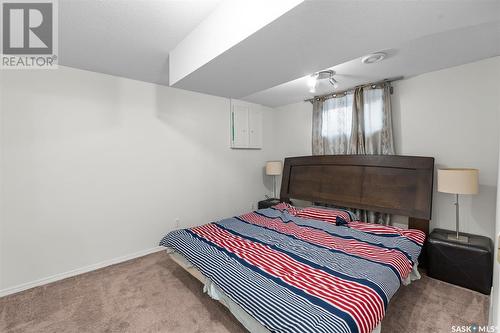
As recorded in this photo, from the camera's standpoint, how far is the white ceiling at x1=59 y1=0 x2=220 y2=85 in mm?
1558

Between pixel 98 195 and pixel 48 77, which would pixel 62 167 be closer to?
pixel 98 195

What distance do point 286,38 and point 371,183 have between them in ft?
7.52

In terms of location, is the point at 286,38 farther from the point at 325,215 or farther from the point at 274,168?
the point at 274,168

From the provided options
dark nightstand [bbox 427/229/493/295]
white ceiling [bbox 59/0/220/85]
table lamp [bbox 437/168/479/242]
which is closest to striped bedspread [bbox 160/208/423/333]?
dark nightstand [bbox 427/229/493/295]

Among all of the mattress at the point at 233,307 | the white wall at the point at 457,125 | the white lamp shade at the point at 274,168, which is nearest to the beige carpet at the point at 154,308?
the mattress at the point at 233,307

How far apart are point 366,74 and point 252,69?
1613 mm

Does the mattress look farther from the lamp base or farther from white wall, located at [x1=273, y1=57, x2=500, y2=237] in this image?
white wall, located at [x1=273, y1=57, x2=500, y2=237]

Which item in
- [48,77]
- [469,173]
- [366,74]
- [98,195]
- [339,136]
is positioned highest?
[366,74]

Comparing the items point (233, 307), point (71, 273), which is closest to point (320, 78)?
point (233, 307)

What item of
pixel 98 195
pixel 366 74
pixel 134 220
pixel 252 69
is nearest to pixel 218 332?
pixel 134 220

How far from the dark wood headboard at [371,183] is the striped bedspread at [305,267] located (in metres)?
0.41

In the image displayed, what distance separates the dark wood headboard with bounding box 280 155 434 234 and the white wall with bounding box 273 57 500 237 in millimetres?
269

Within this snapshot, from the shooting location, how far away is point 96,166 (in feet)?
8.68

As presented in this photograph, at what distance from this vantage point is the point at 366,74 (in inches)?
108
